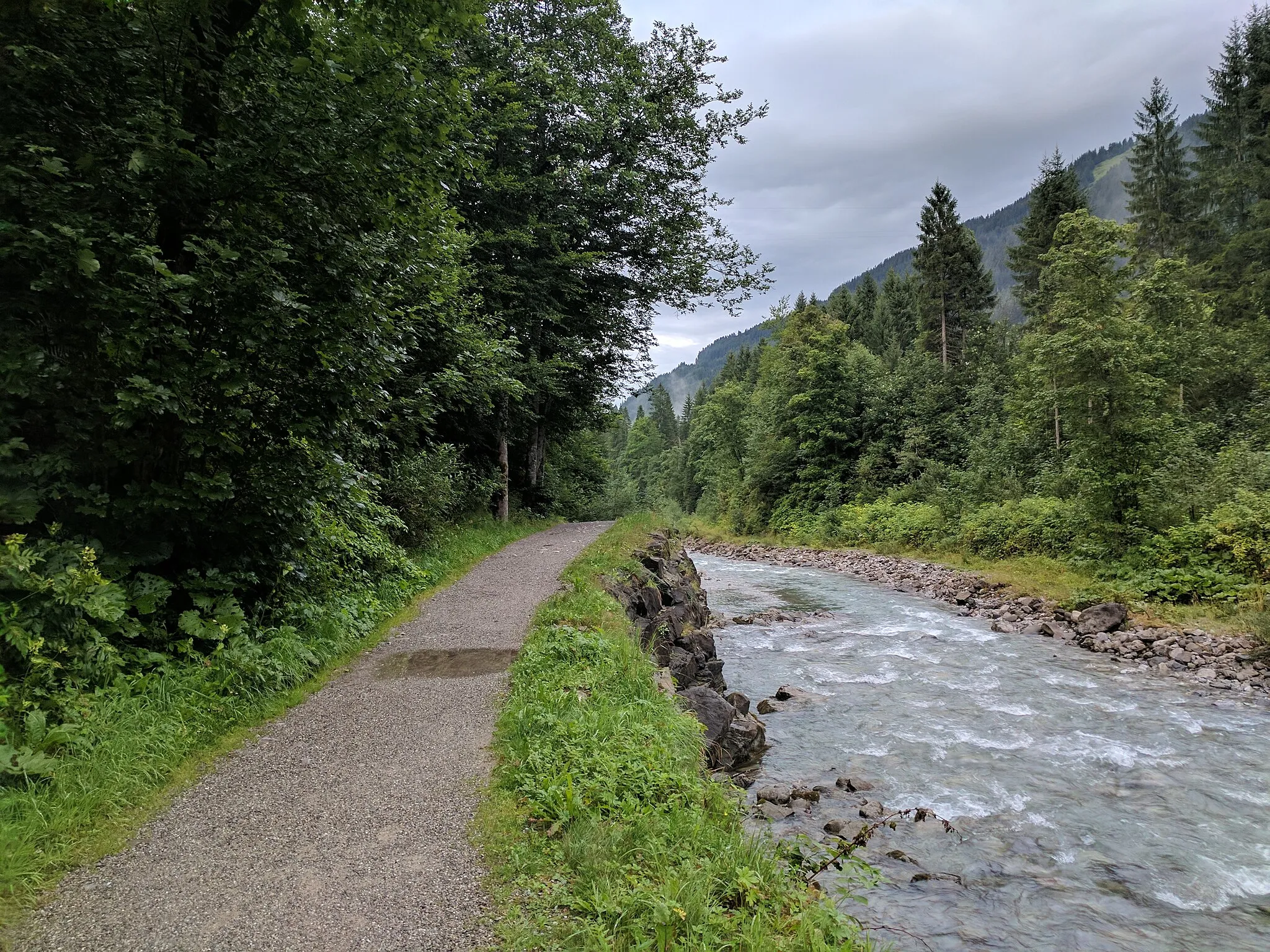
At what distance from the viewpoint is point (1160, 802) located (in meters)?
6.95

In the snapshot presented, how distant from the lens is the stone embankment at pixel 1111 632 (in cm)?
1068

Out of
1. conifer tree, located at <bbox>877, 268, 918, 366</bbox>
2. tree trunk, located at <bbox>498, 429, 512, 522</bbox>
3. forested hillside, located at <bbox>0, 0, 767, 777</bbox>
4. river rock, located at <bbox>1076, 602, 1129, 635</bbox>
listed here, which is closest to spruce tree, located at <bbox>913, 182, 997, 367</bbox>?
conifer tree, located at <bbox>877, 268, 918, 366</bbox>

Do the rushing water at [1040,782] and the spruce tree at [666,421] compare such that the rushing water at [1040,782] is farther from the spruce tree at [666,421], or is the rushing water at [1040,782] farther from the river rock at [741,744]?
the spruce tree at [666,421]

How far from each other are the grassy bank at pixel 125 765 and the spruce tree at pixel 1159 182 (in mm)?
48455

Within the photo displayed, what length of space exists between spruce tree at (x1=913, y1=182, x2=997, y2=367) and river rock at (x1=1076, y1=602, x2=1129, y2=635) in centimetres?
3226

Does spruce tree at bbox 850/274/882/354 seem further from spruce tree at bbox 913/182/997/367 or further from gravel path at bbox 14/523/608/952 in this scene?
gravel path at bbox 14/523/608/952

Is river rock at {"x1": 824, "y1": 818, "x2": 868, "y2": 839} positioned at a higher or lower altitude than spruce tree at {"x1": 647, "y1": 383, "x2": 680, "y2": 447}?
lower

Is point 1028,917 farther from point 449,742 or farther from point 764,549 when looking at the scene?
point 764,549

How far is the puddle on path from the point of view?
6375 mm

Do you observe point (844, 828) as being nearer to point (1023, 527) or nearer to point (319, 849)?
point (319, 849)

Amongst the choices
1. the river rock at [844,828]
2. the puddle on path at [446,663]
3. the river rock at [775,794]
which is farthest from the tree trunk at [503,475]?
the river rock at [844,828]

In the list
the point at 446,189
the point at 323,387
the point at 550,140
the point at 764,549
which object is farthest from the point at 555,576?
the point at 764,549

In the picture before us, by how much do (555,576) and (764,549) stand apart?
26891 millimetres

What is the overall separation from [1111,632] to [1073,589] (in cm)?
294
